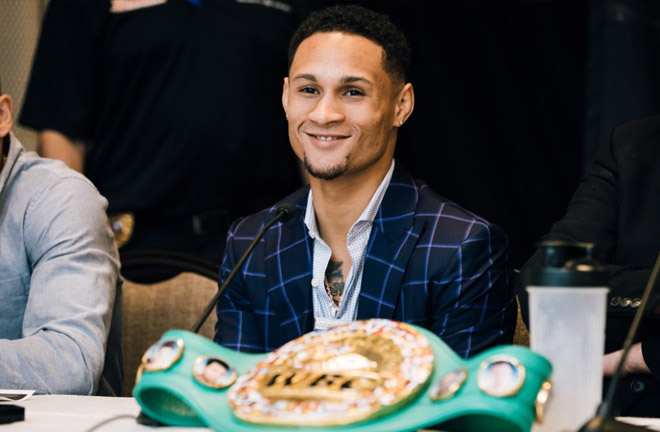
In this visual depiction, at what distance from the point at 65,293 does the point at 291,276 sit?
17.4 inches

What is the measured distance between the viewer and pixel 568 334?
3.74 feet

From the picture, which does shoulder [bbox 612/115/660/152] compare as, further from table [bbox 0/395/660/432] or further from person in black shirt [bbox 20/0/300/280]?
person in black shirt [bbox 20/0/300/280]

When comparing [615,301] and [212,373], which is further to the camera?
[615,301]

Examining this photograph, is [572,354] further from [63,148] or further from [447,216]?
[63,148]

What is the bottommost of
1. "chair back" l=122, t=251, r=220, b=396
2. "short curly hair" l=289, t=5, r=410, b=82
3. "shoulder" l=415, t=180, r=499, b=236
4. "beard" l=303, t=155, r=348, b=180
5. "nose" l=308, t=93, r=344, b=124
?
"chair back" l=122, t=251, r=220, b=396

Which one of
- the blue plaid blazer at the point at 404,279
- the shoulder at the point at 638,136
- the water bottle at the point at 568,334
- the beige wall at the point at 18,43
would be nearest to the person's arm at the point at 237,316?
the blue plaid blazer at the point at 404,279

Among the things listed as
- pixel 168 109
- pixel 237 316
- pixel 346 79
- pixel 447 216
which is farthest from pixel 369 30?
pixel 168 109

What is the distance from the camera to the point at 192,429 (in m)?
1.27

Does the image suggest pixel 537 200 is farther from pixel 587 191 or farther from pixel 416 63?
pixel 587 191

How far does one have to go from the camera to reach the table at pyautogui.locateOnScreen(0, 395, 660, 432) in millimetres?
1292

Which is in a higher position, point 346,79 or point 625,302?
point 346,79

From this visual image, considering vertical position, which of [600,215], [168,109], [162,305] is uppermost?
[168,109]

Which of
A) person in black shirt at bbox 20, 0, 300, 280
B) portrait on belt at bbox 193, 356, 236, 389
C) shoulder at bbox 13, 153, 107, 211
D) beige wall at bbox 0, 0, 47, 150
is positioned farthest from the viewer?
beige wall at bbox 0, 0, 47, 150

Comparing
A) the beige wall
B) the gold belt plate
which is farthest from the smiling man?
the beige wall
